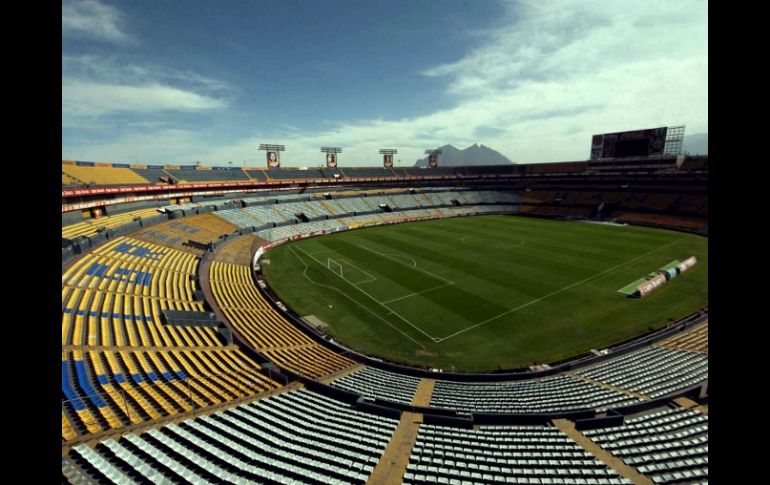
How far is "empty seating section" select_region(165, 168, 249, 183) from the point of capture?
2820 inches

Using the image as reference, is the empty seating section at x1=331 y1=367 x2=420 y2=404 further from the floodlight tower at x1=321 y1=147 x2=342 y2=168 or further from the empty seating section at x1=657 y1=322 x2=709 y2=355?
the floodlight tower at x1=321 y1=147 x2=342 y2=168

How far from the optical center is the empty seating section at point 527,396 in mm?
18812

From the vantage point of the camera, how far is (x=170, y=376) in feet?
64.2

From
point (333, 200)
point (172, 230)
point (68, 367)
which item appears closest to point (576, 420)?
point (68, 367)

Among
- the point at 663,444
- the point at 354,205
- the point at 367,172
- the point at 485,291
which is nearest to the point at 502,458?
the point at 663,444

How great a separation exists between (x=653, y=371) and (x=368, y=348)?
62.1 ft

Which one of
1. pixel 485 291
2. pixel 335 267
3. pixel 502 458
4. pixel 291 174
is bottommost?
pixel 502 458

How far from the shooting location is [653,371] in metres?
21.7

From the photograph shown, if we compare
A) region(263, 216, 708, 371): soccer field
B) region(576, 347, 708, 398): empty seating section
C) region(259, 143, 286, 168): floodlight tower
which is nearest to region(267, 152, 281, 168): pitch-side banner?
region(259, 143, 286, 168): floodlight tower

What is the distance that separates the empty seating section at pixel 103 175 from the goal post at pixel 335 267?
37590mm

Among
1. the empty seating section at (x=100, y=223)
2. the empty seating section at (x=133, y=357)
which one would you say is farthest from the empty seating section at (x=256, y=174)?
the empty seating section at (x=133, y=357)

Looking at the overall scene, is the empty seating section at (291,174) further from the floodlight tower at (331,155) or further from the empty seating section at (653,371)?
the empty seating section at (653,371)

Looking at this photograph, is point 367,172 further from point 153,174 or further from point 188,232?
point 188,232
